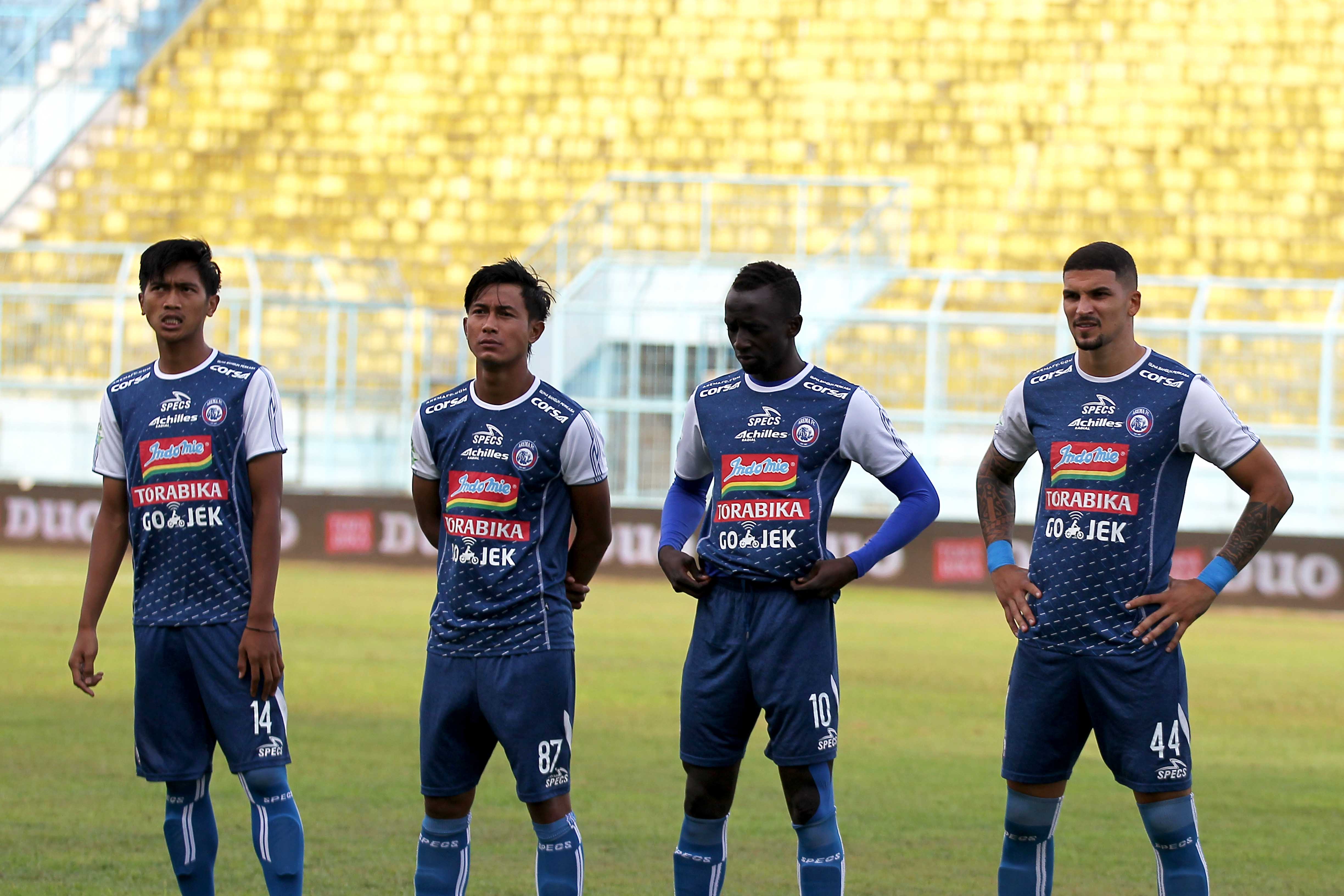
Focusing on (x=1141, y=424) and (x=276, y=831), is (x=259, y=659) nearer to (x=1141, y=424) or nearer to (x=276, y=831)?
(x=276, y=831)

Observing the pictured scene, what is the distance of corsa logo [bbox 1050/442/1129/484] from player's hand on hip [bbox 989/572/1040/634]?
0.87ft

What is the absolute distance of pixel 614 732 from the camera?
8531mm

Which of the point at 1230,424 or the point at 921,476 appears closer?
the point at 1230,424

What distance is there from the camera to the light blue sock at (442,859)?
4.46 metres

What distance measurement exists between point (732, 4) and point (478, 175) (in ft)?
15.8

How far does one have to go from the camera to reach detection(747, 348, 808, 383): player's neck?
464cm

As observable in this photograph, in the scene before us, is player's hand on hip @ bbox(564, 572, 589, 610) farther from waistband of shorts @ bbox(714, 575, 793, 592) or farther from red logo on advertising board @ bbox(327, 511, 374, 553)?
red logo on advertising board @ bbox(327, 511, 374, 553)

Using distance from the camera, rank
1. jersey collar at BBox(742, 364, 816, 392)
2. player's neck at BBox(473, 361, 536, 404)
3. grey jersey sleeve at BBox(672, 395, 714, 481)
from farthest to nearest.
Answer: grey jersey sleeve at BBox(672, 395, 714, 481) → jersey collar at BBox(742, 364, 816, 392) → player's neck at BBox(473, 361, 536, 404)

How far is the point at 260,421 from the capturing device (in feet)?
15.0

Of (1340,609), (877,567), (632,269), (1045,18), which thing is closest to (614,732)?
(877,567)

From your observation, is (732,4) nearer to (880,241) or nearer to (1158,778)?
(880,241)

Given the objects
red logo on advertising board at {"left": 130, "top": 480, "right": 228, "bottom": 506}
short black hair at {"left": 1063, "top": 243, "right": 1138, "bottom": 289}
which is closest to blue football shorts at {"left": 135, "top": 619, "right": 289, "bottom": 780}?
red logo on advertising board at {"left": 130, "top": 480, "right": 228, "bottom": 506}

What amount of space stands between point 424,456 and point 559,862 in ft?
3.62

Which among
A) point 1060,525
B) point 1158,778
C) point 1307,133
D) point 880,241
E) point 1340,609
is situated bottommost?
point 1340,609
